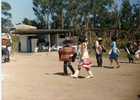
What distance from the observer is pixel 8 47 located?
808cm

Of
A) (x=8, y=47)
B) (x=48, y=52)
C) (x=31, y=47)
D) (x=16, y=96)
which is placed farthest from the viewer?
(x=31, y=47)

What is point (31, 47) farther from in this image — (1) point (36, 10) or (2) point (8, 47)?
(1) point (36, 10)

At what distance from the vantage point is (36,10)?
5301 millimetres

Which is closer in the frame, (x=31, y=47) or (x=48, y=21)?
(x=48, y=21)

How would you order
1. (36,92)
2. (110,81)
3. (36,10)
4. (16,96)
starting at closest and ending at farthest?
(16,96)
(36,92)
(110,81)
(36,10)

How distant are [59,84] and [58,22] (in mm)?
1869

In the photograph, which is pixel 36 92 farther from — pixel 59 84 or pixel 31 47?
pixel 31 47

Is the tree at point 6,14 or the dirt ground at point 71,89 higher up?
the tree at point 6,14

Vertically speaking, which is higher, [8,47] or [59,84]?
[8,47]

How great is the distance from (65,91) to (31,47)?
721cm

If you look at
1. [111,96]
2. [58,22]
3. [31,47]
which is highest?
[58,22]

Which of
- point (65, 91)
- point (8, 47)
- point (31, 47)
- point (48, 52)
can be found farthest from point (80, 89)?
point (31, 47)

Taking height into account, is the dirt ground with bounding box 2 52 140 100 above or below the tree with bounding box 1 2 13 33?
below

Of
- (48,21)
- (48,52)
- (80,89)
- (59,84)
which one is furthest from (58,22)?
(48,52)
